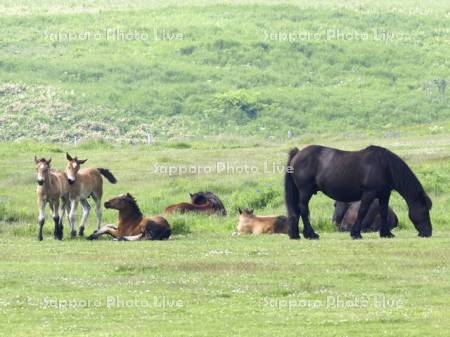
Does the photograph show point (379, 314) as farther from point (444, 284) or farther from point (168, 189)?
point (168, 189)

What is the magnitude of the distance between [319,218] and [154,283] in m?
12.0

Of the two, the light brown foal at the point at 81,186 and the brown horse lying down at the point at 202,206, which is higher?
the light brown foal at the point at 81,186

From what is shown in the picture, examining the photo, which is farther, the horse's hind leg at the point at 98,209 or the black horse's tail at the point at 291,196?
the horse's hind leg at the point at 98,209

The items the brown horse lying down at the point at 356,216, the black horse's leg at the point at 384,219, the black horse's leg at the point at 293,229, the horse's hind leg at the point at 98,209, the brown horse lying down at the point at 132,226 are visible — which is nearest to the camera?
the black horse's leg at the point at 384,219

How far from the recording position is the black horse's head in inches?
1120

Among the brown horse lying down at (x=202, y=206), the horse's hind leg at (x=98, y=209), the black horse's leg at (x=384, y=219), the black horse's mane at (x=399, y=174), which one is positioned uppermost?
the black horse's mane at (x=399, y=174)

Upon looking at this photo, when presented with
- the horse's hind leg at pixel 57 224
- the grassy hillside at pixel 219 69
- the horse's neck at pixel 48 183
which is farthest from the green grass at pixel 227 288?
the grassy hillside at pixel 219 69

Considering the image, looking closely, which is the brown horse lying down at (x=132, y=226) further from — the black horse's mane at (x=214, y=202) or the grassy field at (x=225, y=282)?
the black horse's mane at (x=214, y=202)

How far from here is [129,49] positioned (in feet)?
336

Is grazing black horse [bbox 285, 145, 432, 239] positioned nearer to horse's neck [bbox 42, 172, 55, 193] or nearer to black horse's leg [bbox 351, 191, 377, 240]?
black horse's leg [bbox 351, 191, 377, 240]

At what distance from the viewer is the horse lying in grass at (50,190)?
1132 inches

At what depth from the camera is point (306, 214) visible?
Result: 1142 inches

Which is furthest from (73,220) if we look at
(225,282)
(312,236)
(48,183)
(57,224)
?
(225,282)

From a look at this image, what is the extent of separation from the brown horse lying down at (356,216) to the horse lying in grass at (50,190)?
6.47 metres
